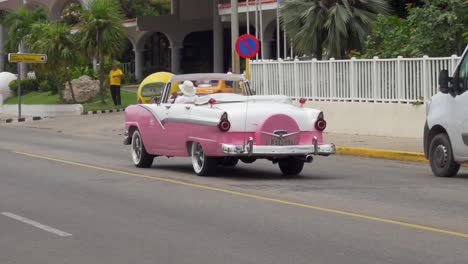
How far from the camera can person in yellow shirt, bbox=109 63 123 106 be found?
3938 cm

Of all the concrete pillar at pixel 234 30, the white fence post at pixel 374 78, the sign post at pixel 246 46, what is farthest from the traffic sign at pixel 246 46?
the white fence post at pixel 374 78

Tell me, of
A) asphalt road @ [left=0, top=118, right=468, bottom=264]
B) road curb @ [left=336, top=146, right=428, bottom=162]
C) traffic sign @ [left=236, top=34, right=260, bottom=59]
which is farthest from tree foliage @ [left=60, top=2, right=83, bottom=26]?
asphalt road @ [left=0, top=118, right=468, bottom=264]

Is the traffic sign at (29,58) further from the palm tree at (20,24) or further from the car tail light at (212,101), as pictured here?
the car tail light at (212,101)

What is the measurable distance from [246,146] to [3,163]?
275 inches

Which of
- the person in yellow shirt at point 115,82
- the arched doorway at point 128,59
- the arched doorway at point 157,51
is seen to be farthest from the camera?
the arched doorway at point 128,59

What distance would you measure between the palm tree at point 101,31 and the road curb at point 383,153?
20.4 metres

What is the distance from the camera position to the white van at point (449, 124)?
1531 centimetres

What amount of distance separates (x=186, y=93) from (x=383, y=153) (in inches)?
220

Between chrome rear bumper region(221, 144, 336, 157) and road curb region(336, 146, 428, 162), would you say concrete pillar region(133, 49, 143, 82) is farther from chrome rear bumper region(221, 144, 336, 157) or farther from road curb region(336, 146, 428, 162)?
chrome rear bumper region(221, 144, 336, 157)

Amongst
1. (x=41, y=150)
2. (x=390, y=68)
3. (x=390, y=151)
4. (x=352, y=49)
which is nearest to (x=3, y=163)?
(x=41, y=150)

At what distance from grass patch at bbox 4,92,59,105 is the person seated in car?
90.2ft

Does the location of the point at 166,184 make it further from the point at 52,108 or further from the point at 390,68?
the point at 52,108

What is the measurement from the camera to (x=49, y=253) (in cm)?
929

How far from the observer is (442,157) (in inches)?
624
